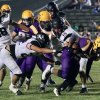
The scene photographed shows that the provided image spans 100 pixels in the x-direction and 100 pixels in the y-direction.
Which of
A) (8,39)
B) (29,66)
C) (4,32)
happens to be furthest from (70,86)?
(4,32)

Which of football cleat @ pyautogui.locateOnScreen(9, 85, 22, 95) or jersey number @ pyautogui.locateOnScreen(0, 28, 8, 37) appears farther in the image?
jersey number @ pyautogui.locateOnScreen(0, 28, 8, 37)

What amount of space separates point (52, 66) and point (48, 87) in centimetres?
121

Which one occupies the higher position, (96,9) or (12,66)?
(12,66)

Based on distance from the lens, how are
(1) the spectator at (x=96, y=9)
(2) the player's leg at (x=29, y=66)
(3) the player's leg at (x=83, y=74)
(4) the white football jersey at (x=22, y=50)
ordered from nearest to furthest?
(4) the white football jersey at (x=22, y=50) < (3) the player's leg at (x=83, y=74) < (2) the player's leg at (x=29, y=66) < (1) the spectator at (x=96, y=9)

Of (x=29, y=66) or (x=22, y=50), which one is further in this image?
(x=29, y=66)

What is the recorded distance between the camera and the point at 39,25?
32.8 feet

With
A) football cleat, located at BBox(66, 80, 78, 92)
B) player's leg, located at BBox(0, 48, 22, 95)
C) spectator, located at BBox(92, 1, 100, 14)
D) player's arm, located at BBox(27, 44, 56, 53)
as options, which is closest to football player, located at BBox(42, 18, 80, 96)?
football cleat, located at BBox(66, 80, 78, 92)

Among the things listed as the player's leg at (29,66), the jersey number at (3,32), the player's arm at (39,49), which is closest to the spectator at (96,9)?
the player's leg at (29,66)

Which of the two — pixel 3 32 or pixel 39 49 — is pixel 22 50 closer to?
pixel 39 49

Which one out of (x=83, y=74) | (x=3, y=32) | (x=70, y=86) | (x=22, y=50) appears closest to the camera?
(x=22, y=50)

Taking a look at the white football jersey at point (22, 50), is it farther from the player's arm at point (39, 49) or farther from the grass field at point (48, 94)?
the grass field at point (48, 94)

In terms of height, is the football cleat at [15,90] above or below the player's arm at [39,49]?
below

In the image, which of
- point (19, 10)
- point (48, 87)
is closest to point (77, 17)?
point (19, 10)

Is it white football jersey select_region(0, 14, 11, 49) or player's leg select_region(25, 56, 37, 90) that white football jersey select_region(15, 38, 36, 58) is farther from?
player's leg select_region(25, 56, 37, 90)
